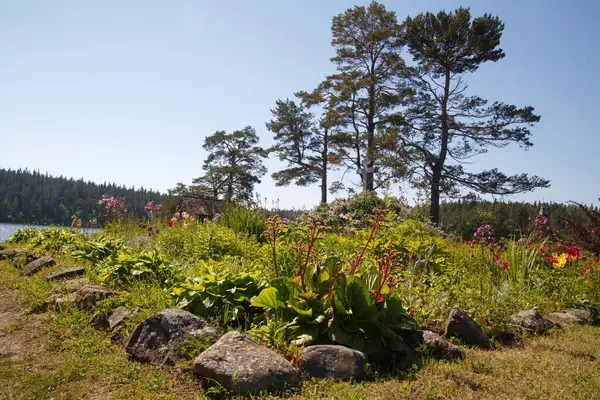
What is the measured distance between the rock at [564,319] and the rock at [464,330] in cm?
135

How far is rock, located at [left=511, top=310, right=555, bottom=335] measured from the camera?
3.88 meters

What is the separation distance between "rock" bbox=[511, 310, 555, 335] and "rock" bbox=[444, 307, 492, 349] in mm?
706

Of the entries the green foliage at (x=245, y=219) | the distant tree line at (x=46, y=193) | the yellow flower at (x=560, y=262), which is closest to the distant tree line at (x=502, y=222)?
the yellow flower at (x=560, y=262)

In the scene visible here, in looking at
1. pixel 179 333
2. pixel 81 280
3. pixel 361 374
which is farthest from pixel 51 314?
pixel 361 374

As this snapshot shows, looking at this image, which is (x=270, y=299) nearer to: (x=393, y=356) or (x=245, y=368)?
(x=245, y=368)

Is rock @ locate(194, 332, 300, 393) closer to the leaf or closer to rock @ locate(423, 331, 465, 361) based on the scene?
the leaf

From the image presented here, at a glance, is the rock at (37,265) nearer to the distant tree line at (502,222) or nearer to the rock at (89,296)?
the rock at (89,296)

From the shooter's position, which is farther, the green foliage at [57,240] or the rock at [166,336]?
the green foliage at [57,240]

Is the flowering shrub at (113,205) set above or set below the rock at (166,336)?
above

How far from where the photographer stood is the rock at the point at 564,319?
165 inches

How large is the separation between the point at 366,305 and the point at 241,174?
90.6 feet

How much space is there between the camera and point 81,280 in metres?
4.52

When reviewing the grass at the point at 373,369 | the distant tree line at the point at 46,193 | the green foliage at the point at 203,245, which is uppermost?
the distant tree line at the point at 46,193

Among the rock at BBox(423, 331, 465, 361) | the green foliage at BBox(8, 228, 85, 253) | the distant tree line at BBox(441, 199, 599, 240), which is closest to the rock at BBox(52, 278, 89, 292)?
the green foliage at BBox(8, 228, 85, 253)
